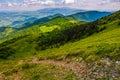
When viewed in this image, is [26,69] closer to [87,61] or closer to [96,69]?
[87,61]

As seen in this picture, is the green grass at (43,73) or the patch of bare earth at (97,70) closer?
the patch of bare earth at (97,70)

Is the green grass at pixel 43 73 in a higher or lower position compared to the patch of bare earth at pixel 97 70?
Result: lower

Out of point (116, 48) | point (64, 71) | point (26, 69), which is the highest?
point (116, 48)

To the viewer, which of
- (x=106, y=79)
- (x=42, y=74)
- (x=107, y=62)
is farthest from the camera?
(x=42, y=74)

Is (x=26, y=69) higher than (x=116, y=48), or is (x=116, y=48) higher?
(x=116, y=48)

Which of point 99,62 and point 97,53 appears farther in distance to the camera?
point 97,53

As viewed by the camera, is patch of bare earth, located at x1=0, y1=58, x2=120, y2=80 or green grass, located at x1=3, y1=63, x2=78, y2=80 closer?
patch of bare earth, located at x1=0, y1=58, x2=120, y2=80

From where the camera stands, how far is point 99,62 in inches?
1754

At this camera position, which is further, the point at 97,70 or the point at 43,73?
the point at 43,73

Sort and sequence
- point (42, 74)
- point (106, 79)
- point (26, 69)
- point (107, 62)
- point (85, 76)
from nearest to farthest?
point (106, 79) → point (85, 76) → point (107, 62) → point (42, 74) → point (26, 69)

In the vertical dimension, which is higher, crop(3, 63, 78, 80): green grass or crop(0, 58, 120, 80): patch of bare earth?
crop(0, 58, 120, 80): patch of bare earth

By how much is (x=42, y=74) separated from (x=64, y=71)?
4.32 metres

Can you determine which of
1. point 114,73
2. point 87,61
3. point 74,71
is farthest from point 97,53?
point 114,73

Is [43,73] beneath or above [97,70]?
beneath
